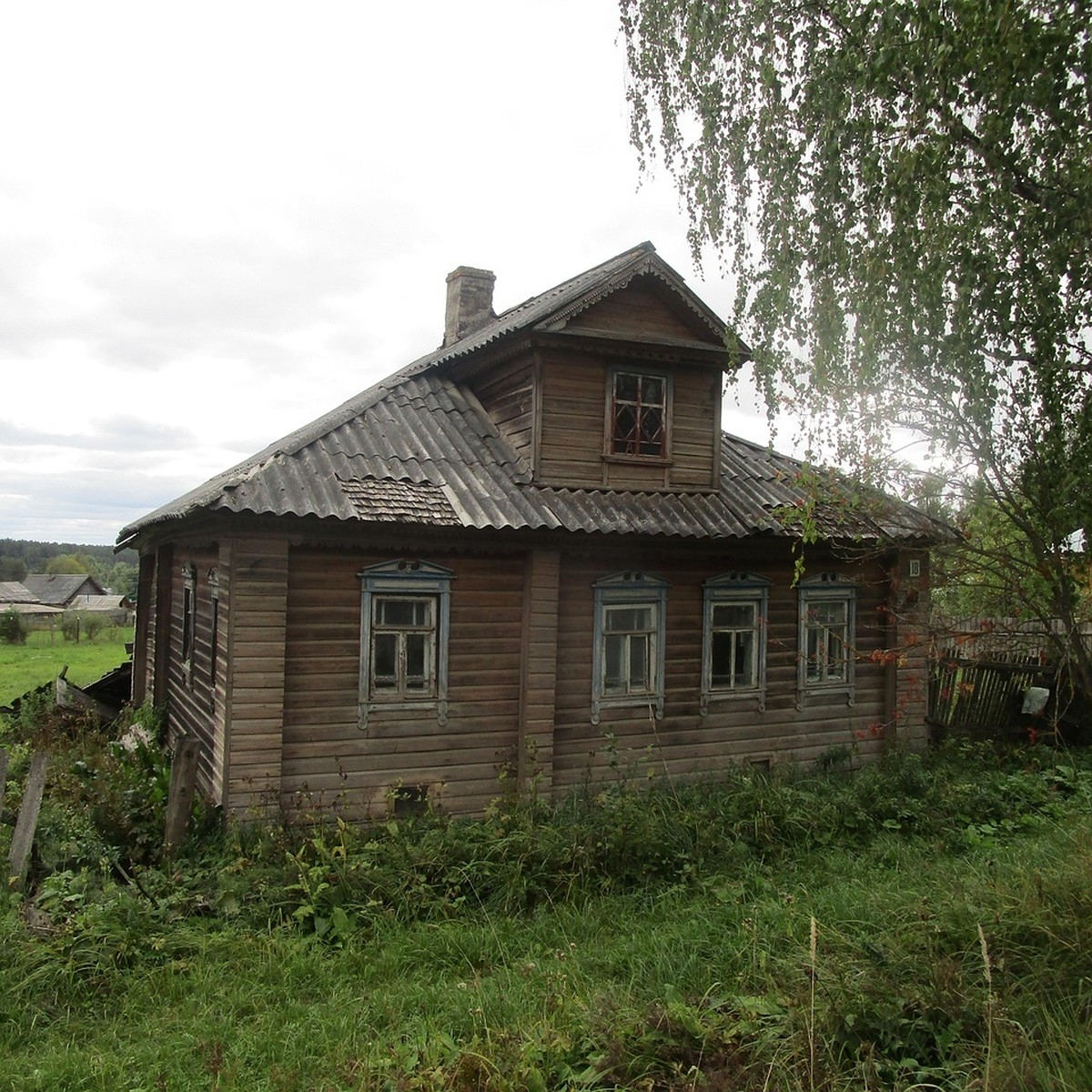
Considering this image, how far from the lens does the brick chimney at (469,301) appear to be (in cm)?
1409

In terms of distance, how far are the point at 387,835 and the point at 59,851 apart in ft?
9.16

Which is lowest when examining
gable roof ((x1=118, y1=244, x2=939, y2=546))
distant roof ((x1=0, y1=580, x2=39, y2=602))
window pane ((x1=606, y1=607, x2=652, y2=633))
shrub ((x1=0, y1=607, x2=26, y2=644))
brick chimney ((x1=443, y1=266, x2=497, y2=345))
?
shrub ((x1=0, y1=607, x2=26, y2=644))

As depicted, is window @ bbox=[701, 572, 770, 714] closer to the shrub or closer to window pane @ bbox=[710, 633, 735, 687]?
window pane @ bbox=[710, 633, 735, 687]

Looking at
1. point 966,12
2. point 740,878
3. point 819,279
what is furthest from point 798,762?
point 966,12

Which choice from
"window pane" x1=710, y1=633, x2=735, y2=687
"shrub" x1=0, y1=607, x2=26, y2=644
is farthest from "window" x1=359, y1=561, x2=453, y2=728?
"shrub" x1=0, y1=607, x2=26, y2=644

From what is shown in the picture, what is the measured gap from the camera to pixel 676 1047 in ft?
14.0

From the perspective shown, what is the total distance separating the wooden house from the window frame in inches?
1.1

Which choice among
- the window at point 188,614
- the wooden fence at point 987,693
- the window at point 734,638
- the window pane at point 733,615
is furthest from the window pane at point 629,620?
the wooden fence at point 987,693

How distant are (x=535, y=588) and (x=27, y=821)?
525 cm

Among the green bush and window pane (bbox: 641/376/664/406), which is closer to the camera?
window pane (bbox: 641/376/664/406)

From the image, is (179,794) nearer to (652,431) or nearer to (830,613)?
(652,431)

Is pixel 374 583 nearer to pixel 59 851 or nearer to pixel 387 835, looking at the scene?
pixel 387 835

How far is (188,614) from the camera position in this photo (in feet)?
38.0

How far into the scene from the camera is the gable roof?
8.73 meters
